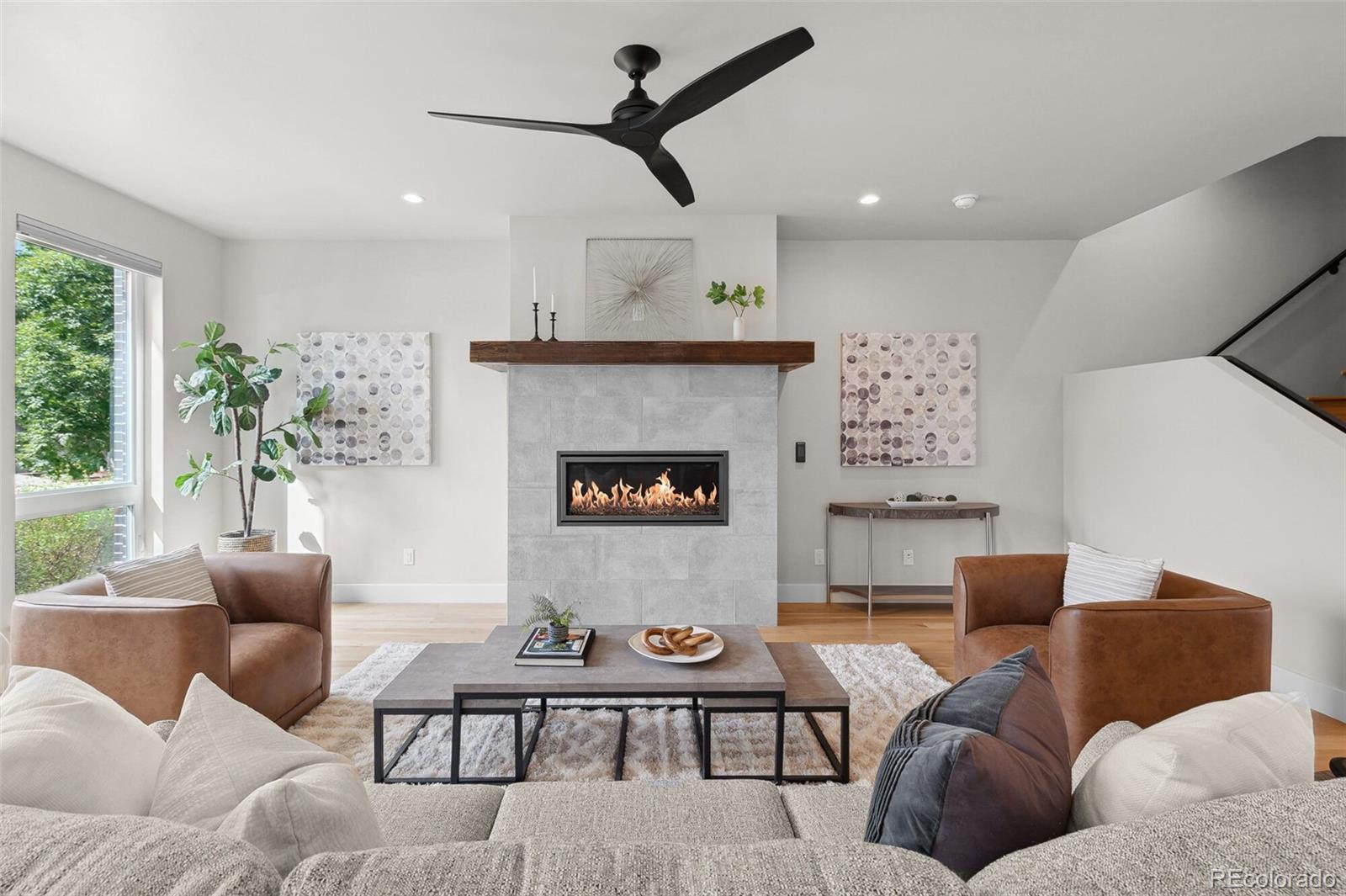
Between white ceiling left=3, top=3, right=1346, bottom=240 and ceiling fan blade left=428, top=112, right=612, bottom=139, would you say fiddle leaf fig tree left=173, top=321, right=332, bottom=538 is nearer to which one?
white ceiling left=3, top=3, right=1346, bottom=240

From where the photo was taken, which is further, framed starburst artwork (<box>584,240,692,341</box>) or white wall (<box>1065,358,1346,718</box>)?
framed starburst artwork (<box>584,240,692,341</box>)

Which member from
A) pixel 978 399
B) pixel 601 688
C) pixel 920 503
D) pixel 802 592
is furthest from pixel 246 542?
pixel 978 399

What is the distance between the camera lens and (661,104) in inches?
88.1

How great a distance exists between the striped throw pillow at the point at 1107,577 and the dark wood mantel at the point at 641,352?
1735 millimetres

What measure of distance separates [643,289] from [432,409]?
1769 millimetres

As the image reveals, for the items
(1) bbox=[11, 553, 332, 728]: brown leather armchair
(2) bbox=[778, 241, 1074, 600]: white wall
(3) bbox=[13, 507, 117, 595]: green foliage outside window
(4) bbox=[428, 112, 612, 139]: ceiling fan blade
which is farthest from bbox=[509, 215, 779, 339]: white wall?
(3) bbox=[13, 507, 117, 595]: green foliage outside window

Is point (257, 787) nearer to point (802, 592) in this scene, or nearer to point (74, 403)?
point (74, 403)

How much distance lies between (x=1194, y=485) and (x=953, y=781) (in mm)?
3562

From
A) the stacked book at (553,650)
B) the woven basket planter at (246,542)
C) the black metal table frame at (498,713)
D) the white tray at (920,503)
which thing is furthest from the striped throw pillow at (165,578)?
the white tray at (920,503)

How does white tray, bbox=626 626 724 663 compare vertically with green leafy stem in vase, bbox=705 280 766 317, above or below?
below

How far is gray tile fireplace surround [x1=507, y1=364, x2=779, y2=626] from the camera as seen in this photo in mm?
4070

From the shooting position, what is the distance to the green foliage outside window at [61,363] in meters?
3.26

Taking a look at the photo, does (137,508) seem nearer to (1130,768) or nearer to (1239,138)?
(1130,768)

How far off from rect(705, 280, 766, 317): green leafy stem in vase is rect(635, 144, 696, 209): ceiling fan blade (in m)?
1.23
